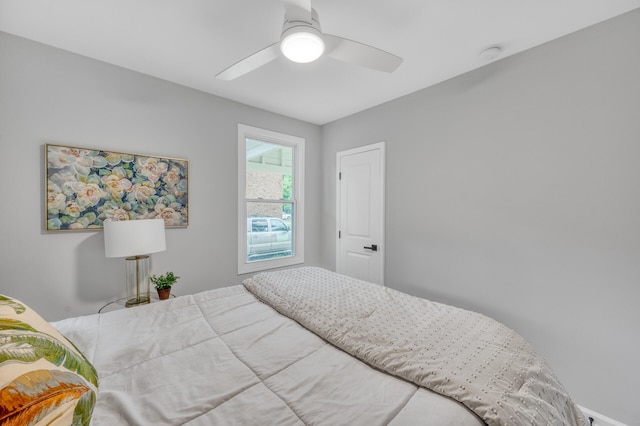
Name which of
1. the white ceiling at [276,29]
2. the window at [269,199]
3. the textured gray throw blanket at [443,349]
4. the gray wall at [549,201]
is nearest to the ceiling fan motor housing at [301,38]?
the white ceiling at [276,29]

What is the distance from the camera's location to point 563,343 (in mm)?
1775

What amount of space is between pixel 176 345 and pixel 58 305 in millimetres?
1465

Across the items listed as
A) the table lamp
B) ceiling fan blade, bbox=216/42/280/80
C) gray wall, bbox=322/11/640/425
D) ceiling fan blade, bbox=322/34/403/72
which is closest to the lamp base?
the table lamp

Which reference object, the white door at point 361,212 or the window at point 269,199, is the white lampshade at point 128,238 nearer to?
the window at point 269,199

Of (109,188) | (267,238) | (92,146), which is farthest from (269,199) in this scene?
(92,146)

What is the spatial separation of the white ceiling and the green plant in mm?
1750

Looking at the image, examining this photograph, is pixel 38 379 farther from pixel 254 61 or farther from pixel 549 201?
pixel 549 201

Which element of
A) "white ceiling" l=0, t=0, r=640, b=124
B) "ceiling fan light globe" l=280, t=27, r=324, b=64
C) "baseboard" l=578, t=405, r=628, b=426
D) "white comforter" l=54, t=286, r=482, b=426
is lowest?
"baseboard" l=578, t=405, r=628, b=426

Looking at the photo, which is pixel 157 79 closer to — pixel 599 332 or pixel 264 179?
pixel 264 179

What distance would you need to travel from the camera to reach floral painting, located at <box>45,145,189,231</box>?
191 centimetres

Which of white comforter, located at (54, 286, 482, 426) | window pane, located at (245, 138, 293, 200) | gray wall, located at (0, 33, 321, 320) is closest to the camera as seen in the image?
white comforter, located at (54, 286, 482, 426)

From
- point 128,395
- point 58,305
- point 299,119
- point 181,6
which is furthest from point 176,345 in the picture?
point 299,119

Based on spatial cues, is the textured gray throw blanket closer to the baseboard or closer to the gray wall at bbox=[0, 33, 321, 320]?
the baseboard

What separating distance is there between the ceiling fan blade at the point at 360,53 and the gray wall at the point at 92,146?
5.51ft
